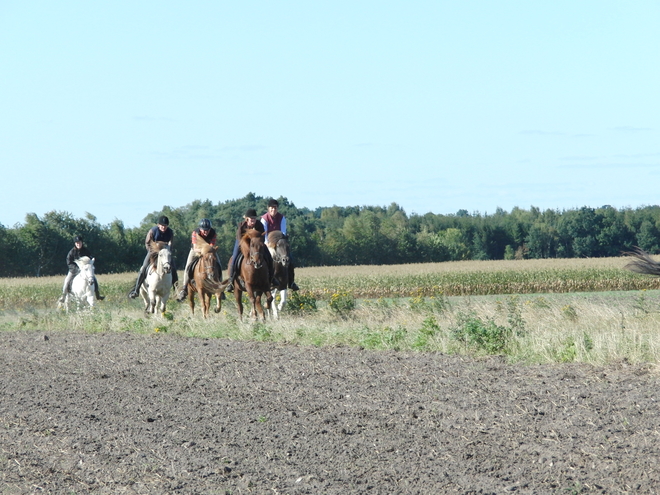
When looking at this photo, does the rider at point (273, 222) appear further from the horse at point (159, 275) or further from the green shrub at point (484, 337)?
the green shrub at point (484, 337)

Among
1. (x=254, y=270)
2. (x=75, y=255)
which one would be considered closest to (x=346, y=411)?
(x=254, y=270)

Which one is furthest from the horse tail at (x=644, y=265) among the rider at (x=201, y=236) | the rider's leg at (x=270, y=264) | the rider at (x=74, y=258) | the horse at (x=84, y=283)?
the rider at (x=74, y=258)

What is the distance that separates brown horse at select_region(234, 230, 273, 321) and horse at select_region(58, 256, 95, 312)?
653 centimetres

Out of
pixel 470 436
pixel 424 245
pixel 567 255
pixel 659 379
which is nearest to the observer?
pixel 470 436

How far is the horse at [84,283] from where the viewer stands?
21891 mm

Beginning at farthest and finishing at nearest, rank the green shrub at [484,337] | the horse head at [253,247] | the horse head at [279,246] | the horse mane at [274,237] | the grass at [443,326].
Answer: the horse mane at [274,237], the horse head at [279,246], the horse head at [253,247], the green shrub at [484,337], the grass at [443,326]

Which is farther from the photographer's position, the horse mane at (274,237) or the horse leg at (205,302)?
the horse leg at (205,302)

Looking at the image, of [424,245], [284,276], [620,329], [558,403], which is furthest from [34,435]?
[424,245]

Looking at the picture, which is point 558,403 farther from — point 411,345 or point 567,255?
point 567,255

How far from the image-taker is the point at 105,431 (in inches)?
284

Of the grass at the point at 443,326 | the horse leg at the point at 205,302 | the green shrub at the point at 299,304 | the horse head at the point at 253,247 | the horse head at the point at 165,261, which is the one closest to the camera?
the grass at the point at 443,326

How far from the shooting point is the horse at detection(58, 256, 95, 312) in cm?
2189

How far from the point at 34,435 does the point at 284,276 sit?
10739mm

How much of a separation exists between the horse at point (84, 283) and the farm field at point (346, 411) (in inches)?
304
